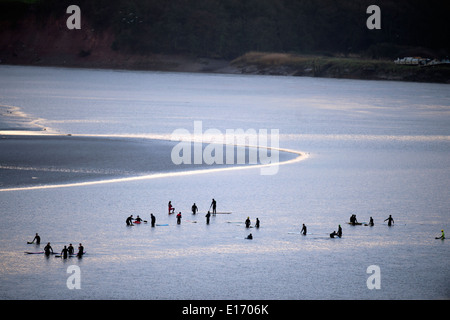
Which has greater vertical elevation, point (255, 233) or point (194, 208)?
point (194, 208)

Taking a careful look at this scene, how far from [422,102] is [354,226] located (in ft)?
260

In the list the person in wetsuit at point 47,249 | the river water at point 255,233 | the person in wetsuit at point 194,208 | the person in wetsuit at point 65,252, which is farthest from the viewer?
the person in wetsuit at point 194,208

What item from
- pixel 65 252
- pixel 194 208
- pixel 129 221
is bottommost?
pixel 65 252

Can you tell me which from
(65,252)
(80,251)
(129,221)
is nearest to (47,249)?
(65,252)

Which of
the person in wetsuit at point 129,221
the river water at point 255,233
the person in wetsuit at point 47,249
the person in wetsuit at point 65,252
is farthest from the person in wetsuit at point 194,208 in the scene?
the person in wetsuit at point 47,249

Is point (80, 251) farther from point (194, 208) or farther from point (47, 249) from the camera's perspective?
point (194, 208)

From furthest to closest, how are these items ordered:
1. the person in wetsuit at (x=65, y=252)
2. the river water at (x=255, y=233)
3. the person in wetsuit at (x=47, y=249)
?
the person in wetsuit at (x=47, y=249)
the person in wetsuit at (x=65, y=252)
the river water at (x=255, y=233)

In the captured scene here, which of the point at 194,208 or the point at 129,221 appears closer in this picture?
the point at 129,221

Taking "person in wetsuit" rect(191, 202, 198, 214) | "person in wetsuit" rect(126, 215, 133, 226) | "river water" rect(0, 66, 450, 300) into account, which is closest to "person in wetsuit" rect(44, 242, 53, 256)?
"river water" rect(0, 66, 450, 300)

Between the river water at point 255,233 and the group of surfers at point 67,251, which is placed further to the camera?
the group of surfers at point 67,251

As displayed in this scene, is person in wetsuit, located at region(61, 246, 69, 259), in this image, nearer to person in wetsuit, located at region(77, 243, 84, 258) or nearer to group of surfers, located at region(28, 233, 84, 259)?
group of surfers, located at region(28, 233, 84, 259)

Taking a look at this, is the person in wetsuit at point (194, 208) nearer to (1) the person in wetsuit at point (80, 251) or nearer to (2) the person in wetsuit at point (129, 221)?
(2) the person in wetsuit at point (129, 221)

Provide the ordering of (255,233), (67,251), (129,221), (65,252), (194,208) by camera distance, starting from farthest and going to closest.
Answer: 1. (194,208)
2. (129,221)
3. (255,233)
4. (67,251)
5. (65,252)

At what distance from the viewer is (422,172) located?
129 feet
